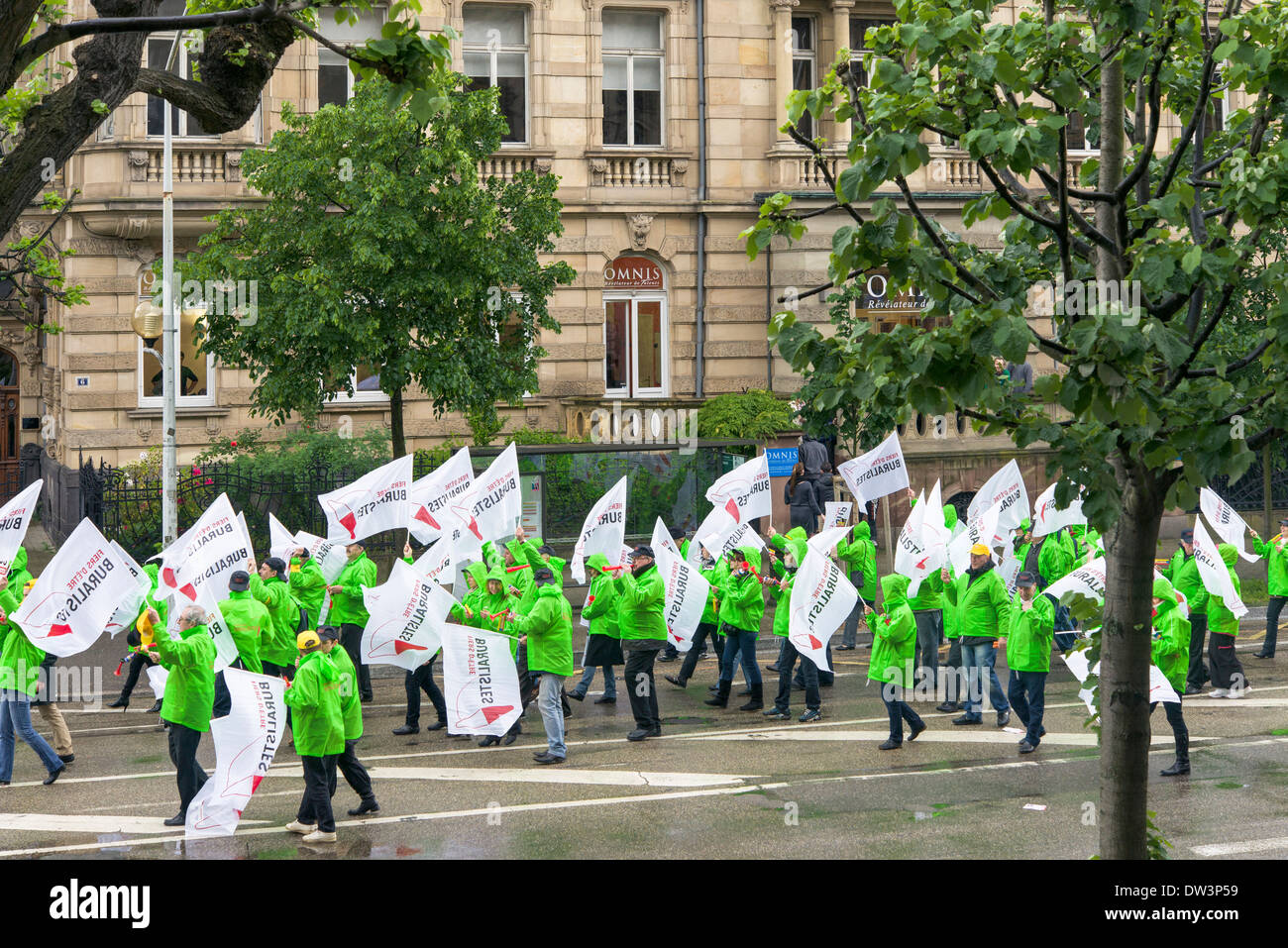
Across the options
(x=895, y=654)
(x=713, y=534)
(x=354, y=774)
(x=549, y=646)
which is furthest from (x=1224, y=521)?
(x=354, y=774)

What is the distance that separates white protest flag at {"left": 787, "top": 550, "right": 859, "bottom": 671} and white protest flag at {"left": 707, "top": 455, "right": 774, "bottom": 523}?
234cm

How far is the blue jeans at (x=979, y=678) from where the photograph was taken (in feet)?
45.9

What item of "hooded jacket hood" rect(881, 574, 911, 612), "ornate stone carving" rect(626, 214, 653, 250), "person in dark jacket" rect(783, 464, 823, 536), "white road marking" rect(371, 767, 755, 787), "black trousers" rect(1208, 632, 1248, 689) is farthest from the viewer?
"ornate stone carving" rect(626, 214, 653, 250)

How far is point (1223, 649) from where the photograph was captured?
1506cm

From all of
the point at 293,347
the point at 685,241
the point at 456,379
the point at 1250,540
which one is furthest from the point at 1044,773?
the point at 685,241

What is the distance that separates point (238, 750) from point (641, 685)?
15.0 feet

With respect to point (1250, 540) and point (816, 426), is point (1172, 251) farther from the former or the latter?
point (1250, 540)

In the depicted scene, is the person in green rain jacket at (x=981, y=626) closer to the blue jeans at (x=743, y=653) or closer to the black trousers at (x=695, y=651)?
the blue jeans at (x=743, y=653)

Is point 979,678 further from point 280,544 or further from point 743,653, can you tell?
point 280,544

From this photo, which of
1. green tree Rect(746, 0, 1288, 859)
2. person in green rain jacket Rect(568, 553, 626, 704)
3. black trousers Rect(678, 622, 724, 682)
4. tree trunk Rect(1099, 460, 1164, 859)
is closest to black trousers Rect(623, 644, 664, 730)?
person in green rain jacket Rect(568, 553, 626, 704)

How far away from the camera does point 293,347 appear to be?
749 inches

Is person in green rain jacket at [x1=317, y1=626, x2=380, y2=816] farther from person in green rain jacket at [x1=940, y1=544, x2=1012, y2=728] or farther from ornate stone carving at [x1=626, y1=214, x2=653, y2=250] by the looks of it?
ornate stone carving at [x1=626, y1=214, x2=653, y2=250]

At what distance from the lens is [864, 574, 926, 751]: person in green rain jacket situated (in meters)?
13.0
